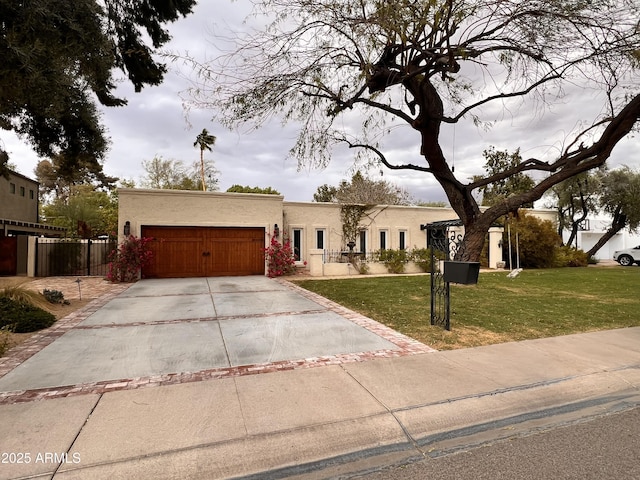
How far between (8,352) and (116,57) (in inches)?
250

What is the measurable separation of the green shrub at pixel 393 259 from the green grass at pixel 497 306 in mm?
3516

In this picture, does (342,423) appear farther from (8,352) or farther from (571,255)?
(571,255)

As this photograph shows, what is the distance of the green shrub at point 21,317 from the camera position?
5875 millimetres

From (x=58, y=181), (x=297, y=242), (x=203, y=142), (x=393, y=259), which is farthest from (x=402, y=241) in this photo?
(x=58, y=181)

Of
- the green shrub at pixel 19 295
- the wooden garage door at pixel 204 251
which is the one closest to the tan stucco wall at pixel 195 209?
the wooden garage door at pixel 204 251

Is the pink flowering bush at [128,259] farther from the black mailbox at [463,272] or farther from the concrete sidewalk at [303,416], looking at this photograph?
the black mailbox at [463,272]

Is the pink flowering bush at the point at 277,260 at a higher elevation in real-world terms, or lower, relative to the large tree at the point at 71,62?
lower

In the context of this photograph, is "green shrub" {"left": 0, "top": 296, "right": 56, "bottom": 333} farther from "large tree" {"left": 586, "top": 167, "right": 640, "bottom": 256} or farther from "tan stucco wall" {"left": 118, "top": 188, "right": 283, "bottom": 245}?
"large tree" {"left": 586, "top": 167, "right": 640, "bottom": 256}

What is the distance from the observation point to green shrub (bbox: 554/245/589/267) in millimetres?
20125

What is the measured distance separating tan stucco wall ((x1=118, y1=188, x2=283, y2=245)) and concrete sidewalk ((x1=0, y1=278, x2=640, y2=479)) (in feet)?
37.8

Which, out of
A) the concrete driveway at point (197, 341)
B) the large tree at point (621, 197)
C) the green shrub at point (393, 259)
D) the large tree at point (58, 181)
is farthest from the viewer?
the large tree at point (58, 181)

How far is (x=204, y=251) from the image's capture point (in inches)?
581

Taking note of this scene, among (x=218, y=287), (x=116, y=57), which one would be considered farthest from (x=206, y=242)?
(x=116, y=57)

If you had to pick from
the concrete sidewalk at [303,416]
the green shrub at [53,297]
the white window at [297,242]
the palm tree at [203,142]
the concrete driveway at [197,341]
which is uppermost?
the palm tree at [203,142]
